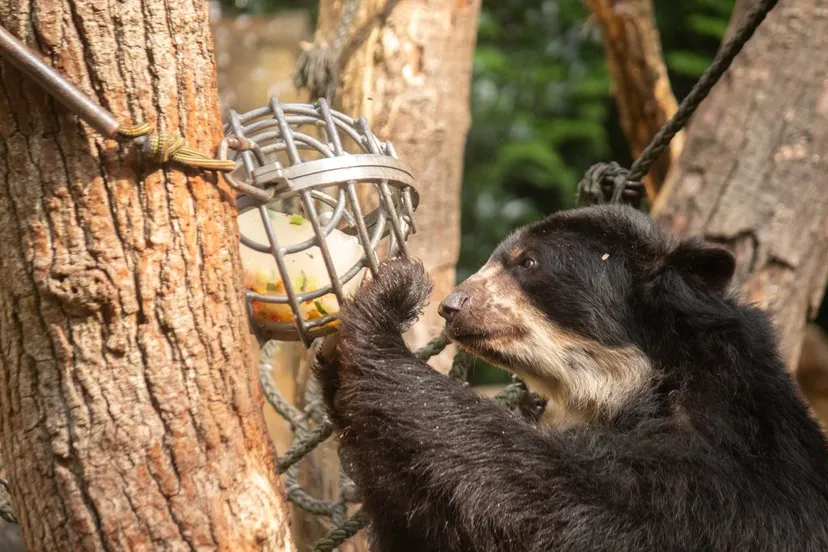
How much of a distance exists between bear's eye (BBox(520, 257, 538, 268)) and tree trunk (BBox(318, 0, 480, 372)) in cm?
157

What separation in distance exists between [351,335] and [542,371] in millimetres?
841

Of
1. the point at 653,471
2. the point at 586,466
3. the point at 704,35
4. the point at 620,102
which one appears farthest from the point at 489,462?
the point at 704,35

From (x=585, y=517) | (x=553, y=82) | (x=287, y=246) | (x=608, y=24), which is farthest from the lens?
(x=553, y=82)

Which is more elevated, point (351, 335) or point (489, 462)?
point (351, 335)

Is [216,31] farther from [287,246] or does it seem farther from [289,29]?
[287,246]

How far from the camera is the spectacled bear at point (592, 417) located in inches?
114

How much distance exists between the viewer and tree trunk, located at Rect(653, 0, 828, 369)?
205 inches

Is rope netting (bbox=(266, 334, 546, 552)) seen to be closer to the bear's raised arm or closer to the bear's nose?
the bear's nose

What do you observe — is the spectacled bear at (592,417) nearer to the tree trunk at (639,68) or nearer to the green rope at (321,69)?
the green rope at (321,69)

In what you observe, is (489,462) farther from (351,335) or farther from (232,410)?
(232,410)

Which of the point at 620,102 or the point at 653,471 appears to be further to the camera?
the point at 620,102

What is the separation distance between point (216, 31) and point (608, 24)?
6.19 metres

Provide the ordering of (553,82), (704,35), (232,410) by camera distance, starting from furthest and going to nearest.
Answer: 1. (553,82)
2. (704,35)
3. (232,410)

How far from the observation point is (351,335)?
9.80ft
